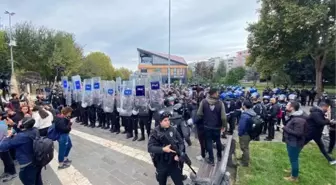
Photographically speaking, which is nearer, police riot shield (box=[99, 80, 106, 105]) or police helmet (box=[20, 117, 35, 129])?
police helmet (box=[20, 117, 35, 129])

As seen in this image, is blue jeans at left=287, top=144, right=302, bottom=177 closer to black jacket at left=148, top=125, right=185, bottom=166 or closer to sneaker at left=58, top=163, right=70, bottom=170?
black jacket at left=148, top=125, right=185, bottom=166

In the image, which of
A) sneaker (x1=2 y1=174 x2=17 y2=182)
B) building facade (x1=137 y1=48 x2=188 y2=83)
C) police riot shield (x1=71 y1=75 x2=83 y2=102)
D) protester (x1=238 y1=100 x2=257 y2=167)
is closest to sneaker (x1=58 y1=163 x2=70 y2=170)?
sneaker (x1=2 y1=174 x2=17 y2=182)

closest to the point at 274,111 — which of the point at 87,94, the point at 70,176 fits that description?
the point at 70,176

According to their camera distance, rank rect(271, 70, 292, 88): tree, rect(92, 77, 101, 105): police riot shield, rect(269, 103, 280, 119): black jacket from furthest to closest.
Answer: rect(271, 70, 292, 88): tree → rect(92, 77, 101, 105): police riot shield → rect(269, 103, 280, 119): black jacket

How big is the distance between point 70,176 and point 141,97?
11.0ft

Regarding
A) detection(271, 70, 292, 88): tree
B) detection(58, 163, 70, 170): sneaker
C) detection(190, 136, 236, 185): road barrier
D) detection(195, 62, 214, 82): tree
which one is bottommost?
detection(58, 163, 70, 170): sneaker

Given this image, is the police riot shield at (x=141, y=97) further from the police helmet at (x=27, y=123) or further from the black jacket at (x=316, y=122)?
the black jacket at (x=316, y=122)

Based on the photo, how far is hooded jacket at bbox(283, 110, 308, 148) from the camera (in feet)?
13.6

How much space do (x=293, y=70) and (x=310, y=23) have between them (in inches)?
745

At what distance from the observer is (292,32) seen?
19109 mm

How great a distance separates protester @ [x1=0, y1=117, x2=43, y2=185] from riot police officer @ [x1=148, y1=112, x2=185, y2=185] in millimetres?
2031

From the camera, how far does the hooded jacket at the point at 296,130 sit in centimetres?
415

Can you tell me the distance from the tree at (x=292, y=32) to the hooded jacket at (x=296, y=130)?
54.7ft

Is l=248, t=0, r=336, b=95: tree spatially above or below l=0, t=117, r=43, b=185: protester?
above
